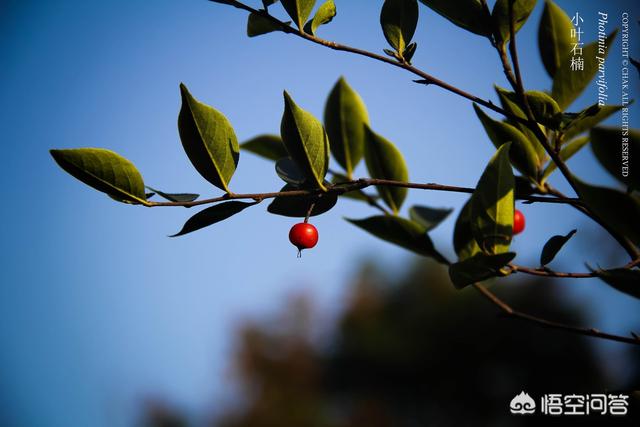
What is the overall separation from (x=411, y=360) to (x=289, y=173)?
19653mm

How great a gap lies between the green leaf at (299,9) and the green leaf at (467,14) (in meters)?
0.22

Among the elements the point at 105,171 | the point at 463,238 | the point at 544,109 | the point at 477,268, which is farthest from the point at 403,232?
the point at 105,171

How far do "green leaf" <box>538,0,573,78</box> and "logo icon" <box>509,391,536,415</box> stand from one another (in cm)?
81

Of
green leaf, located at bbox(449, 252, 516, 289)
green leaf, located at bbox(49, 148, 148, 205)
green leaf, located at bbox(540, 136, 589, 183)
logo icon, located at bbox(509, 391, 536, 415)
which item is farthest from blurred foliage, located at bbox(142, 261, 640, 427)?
green leaf, located at bbox(49, 148, 148, 205)

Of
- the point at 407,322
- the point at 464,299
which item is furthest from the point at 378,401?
the point at 464,299

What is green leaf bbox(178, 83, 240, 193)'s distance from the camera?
28.7 inches

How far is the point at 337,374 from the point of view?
70.3 feet

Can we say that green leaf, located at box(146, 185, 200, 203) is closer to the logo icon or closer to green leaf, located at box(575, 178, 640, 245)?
green leaf, located at box(575, 178, 640, 245)

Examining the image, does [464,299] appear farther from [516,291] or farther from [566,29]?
[566,29]

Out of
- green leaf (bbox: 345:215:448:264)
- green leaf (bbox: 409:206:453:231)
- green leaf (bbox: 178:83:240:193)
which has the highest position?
Answer: green leaf (bbox: 178:83:240:193)

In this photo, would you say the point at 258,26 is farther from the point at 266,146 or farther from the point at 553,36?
the point at 553,36

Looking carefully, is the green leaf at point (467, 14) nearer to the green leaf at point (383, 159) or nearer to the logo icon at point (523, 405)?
the green leaf at point (383, 159)

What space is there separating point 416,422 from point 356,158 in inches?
810

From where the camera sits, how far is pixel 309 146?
77 centimetres
